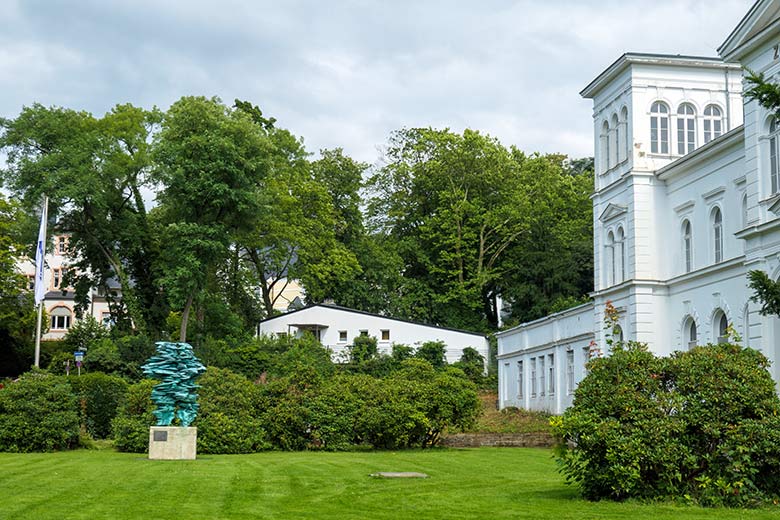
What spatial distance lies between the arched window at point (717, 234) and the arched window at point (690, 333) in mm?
2807

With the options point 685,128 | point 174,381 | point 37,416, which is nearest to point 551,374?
point 685,128

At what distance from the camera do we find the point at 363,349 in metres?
65.6

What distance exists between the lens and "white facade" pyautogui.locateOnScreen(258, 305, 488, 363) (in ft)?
222

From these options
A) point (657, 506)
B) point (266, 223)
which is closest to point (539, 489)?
point (657, 506)

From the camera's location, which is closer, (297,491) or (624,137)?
(297,491)

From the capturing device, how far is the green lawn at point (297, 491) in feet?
48.4

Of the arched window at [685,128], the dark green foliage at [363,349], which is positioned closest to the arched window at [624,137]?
the arched window at [685,128]

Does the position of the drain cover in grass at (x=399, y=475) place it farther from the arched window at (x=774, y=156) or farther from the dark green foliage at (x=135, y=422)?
the arched window at (x=774, y=156)

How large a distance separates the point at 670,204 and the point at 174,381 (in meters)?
21.5

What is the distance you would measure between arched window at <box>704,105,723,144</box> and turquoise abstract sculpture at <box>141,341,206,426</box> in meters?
23.6

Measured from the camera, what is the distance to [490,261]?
74.2 meters

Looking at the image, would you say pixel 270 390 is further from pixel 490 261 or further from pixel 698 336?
pixel 490 261

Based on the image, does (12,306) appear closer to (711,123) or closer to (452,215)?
(452,215)

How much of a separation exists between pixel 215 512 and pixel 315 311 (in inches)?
2141
